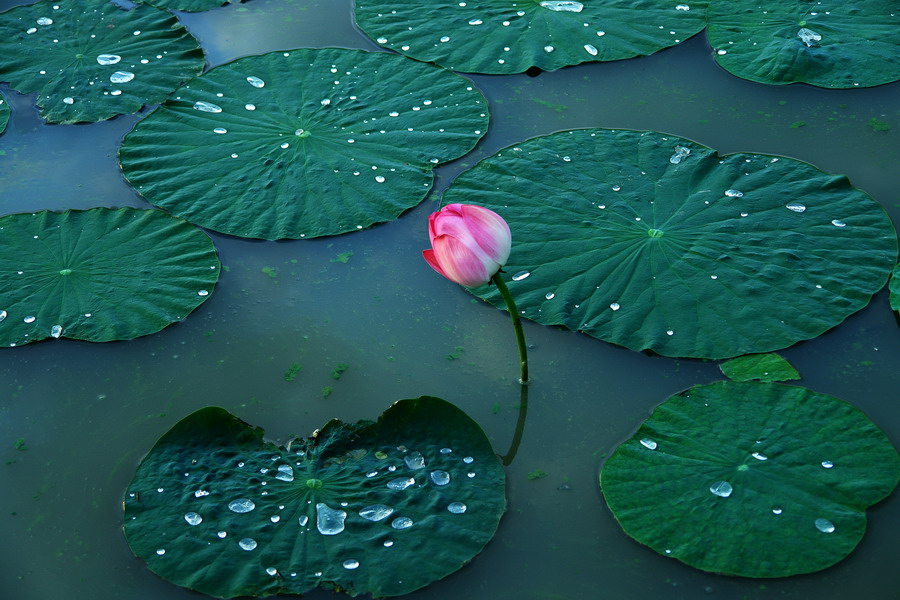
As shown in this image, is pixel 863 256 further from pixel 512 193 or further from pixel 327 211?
pixel 327 211

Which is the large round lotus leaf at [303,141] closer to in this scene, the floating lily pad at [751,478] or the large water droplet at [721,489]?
the floating lily pad at [751,478]

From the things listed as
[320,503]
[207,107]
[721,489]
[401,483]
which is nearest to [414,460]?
[401,483]

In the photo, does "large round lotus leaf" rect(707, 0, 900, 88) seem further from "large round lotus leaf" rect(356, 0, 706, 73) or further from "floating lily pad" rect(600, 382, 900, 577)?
"floating lily pad" rect(600, 382, 900, 577)

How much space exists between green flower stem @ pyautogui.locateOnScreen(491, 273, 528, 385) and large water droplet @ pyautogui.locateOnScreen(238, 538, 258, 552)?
2.12ft

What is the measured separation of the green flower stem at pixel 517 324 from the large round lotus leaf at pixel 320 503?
186mm

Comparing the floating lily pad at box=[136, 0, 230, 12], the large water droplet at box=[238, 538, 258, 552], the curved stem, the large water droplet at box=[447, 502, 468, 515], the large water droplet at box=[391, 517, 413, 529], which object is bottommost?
the curved stem

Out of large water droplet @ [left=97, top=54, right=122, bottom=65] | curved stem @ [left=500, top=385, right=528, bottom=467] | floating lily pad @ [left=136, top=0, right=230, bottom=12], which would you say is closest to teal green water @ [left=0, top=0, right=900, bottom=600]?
curved stem @ [left=500, top=385, right=528, bottom=467]

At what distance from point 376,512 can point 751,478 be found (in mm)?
692

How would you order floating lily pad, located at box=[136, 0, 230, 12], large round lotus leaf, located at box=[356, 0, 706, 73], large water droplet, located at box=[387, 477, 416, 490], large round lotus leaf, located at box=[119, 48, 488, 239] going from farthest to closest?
floating lily pad, located at box=[136, 0, 230, 12] → large round lotus leaf, located at box=[356, 0, 706, 73] → large round lotus leaf, located at box=[119, 48, 488, 239] → large water droplet, located at box=[387, 477, 416, 490]

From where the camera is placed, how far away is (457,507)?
1.69 meters

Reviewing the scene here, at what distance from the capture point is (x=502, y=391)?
1.95 metres

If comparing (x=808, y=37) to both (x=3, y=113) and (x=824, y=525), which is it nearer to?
(x=824, y=525)

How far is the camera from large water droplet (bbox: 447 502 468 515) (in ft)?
5.51

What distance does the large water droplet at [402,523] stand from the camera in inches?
64.9
